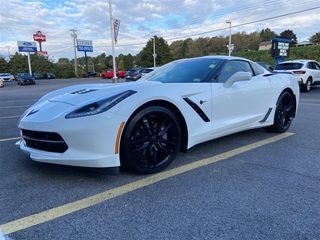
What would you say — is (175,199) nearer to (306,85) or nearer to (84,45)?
(306,85)

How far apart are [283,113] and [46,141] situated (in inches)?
155

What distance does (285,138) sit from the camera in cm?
427

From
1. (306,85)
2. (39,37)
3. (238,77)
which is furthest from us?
(39,37)

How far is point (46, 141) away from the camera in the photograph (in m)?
2.50

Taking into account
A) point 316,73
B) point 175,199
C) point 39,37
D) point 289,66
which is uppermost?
point 39,37

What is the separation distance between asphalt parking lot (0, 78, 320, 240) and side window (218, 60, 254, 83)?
3.49 feet

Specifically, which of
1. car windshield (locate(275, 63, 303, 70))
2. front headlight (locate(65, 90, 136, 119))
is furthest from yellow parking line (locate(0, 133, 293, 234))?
car windshield (locate(275, 63, 303, 70))

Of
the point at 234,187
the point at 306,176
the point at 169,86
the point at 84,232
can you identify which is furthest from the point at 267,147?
the point at 84,232

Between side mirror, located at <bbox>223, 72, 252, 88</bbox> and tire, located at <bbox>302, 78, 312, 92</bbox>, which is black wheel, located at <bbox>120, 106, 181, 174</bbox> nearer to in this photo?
side mirror, located at <bbox>223, 72, 252, 88</bbox>

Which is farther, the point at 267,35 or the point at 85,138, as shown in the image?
the point at 267,35

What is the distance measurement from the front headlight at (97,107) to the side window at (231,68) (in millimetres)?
1544

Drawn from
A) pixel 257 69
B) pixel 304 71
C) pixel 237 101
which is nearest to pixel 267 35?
pixel 304 71

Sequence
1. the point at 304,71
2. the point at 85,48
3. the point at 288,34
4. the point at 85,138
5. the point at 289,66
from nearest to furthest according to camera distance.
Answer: the point at 85,138, the point at 304,71, the point at 289,66, the point at 85,48, the point at 288,34

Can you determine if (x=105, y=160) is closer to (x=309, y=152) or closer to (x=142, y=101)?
(x=142, y=101)
